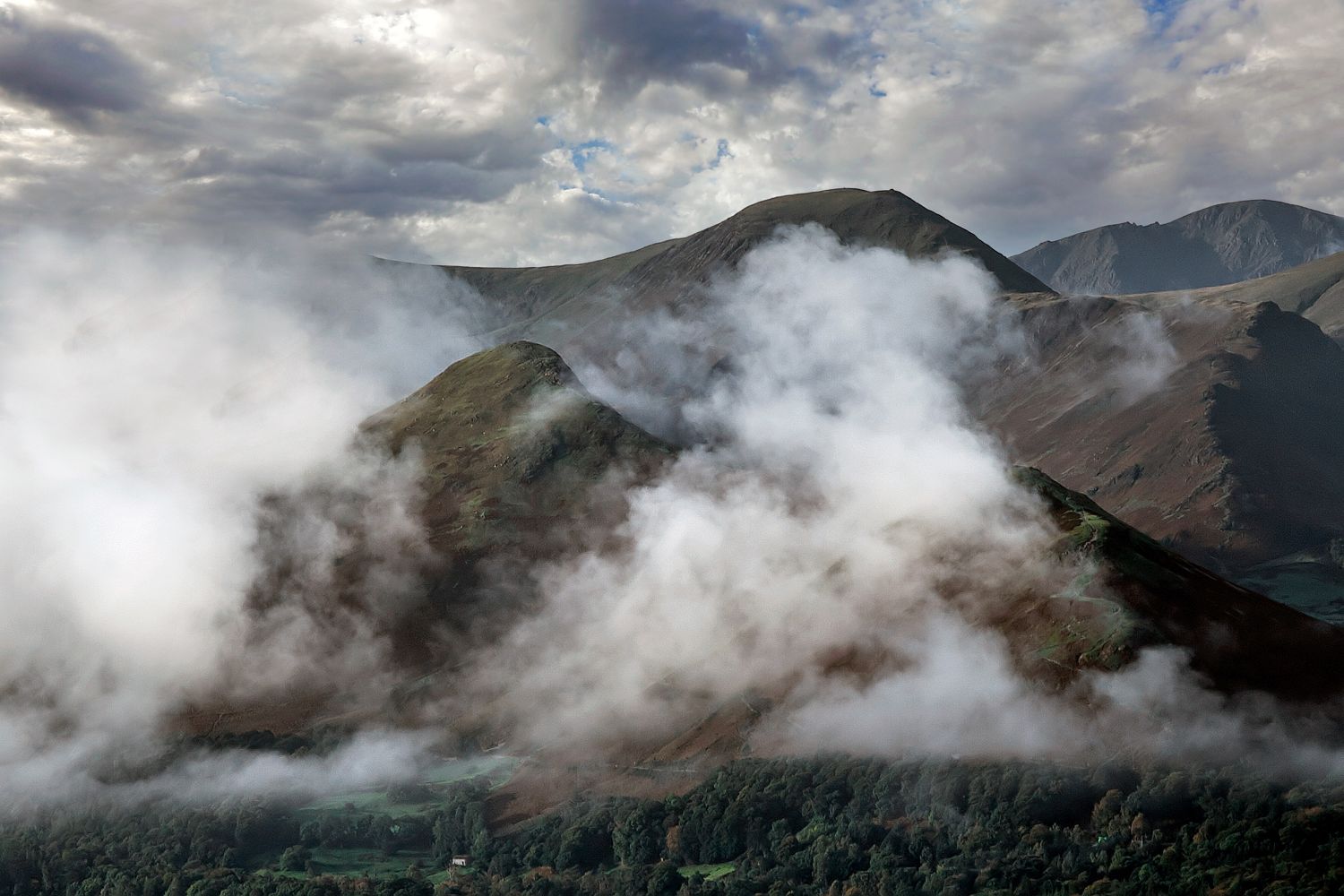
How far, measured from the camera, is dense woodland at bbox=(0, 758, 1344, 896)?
5620 inches

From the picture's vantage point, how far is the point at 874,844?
165000 millimetres

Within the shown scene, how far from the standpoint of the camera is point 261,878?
185m

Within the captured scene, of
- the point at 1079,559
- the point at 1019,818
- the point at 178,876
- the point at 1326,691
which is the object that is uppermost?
the point at 1079,559

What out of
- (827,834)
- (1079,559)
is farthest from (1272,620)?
(827,834)

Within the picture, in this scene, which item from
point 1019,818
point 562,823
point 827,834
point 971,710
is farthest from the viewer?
point 562,823

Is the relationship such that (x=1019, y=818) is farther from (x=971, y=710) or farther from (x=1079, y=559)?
(x=1079, y=559)

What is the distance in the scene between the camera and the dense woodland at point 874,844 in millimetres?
142750

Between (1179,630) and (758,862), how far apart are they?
66.8 meters

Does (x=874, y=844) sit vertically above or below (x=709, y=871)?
above

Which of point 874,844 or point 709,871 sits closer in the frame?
point 874,844

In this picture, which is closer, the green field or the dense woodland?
the dense woodland

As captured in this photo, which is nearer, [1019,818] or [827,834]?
[1019,818]

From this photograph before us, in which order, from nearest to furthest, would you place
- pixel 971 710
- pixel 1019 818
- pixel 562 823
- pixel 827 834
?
pixel 1019 818
pixel 827 834
pixel 971 710
pixel 562 823

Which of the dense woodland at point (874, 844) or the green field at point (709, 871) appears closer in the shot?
the dense woodland at point (874, 844)
